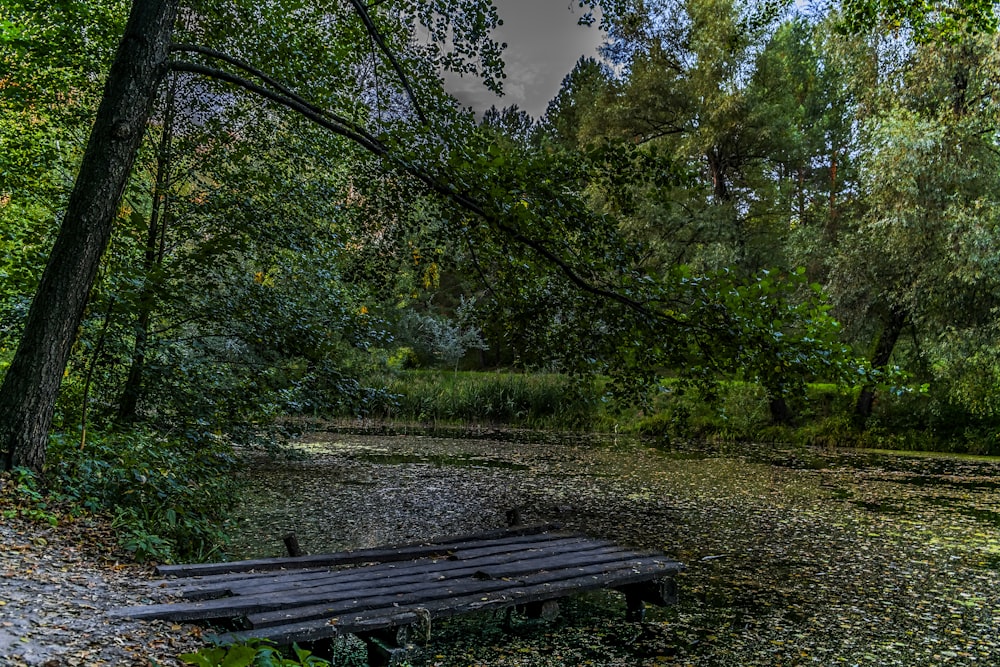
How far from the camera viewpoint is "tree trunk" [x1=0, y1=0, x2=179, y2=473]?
16.3 feet

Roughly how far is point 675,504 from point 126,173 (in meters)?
7.53

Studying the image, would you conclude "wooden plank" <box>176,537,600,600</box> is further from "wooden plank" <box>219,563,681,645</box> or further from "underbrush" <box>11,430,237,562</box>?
"underbrush" <box>11,430,237,562</box>

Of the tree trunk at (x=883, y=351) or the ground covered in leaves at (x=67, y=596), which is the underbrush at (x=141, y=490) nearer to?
the ground covered in leaves at (x=67, y=596)

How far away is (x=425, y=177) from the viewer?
5297mm

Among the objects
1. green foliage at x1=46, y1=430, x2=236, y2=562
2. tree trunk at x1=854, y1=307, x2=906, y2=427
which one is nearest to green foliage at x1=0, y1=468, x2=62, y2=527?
green foliage at x1=46, y1=430, x2=236, y2=562

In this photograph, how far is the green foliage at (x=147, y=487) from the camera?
525 cm

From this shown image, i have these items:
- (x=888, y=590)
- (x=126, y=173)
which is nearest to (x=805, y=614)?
(x=888, y=590)

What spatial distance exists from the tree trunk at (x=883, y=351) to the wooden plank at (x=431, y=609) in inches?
566

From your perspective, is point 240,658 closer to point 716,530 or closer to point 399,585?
point 399,585

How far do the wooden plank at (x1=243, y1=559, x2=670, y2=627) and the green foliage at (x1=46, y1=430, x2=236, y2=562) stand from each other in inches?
57.2

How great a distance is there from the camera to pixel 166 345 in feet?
23.4

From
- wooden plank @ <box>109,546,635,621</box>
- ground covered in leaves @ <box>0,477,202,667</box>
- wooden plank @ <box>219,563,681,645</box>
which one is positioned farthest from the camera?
wooden plank @ <box>219,563,681,645</box>

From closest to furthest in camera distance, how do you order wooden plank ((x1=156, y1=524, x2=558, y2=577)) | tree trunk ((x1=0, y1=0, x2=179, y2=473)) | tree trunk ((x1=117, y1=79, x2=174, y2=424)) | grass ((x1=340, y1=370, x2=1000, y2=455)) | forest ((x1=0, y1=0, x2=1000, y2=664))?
wooden plank ((x1=156, y1=524, x2=558, y2=577)) < tree trunk ((x1=0, y1=0, x2=179, y2=473)) < forest ((x1=0, y1=0, x2=1000, y2=664)) < tree trunk ((x1=117, y1=79, x2=174, y2=424)) < grass ((x1=340, y1=370, x2=1000, y2=455))

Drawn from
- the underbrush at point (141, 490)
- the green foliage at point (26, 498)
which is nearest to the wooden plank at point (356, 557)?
the underbrush at point (141, 490)
